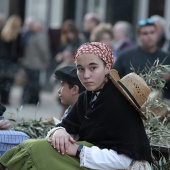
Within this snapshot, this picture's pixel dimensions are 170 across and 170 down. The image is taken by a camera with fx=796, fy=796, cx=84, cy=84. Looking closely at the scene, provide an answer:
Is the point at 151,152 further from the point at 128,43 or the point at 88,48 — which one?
the point at 128,43

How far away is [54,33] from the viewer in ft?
62.6

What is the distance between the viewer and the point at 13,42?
15.9 metres

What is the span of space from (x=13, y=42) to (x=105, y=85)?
10.7m

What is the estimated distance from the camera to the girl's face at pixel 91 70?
205 inches

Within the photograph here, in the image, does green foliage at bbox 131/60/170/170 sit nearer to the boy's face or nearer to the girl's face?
the boy's face

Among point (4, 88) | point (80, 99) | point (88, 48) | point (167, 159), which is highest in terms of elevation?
point (88, 48)

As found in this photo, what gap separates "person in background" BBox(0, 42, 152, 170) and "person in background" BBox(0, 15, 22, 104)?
10.5 metres

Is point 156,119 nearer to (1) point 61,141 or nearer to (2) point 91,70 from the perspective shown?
(2) point 91,70

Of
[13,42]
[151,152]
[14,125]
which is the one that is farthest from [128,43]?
[151,152]

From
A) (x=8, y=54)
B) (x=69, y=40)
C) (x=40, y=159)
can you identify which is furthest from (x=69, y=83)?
(x=8, y=54)

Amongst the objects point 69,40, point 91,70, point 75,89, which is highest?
point 91,70

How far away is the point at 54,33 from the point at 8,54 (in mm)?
3279

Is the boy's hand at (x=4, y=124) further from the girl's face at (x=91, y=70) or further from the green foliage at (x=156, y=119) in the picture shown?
the green foliage at (x=156, y=119)

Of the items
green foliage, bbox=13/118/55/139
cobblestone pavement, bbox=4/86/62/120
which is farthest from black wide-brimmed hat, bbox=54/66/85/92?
cobblestone pavement, bbox=4/86/62/120
